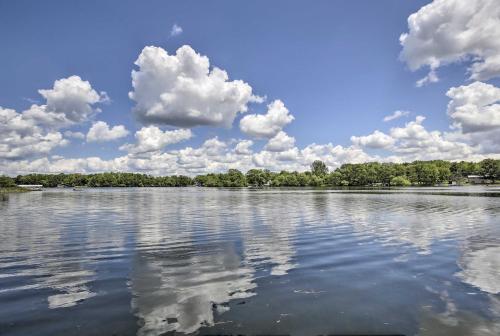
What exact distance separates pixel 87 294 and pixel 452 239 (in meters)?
26.8

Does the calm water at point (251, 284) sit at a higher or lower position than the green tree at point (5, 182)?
lower

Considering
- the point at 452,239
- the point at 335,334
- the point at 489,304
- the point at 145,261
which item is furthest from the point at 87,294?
the point at 452,239

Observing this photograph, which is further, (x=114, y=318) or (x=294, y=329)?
(x=114, y=318)

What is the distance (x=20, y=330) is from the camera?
34.9 ft

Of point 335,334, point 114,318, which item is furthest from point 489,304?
point 114,318

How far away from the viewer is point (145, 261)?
67.6ft

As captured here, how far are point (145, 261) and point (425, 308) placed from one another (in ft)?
49.0

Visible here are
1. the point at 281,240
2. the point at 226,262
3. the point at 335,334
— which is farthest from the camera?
the point at 281,240

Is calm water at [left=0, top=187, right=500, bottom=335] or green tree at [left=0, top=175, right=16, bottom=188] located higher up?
green tree at [left=0, top=175, right=16, bottom=188]

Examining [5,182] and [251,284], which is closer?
[251,284]

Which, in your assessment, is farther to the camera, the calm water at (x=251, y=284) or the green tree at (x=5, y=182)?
the green tree at (x=5, y=182)

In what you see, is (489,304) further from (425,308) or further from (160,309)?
(160,309)

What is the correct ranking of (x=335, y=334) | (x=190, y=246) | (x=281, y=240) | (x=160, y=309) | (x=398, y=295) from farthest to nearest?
(x=281, y=240) < (x=190, y=246) < (x=398, y=295) < (x=160, y=309) < (x=335, y=334)

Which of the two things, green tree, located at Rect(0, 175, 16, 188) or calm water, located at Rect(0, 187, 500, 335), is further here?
green tree, located at Rect(0, 175, 16, 188)
